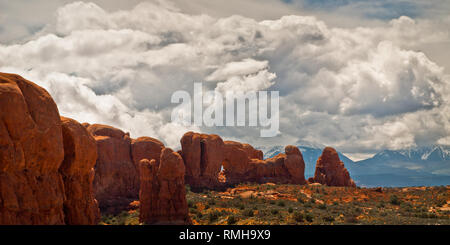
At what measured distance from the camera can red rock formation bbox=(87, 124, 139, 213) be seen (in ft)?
160

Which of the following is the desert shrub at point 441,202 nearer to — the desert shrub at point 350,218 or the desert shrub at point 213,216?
the desert shrub at point 350,218

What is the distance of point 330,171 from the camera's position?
7138 centimetres

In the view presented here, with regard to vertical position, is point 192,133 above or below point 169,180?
above

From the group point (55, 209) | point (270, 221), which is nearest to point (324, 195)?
point (270, 221)

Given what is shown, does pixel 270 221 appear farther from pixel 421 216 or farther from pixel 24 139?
pixel 24 139

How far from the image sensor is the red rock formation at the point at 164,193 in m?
33.7

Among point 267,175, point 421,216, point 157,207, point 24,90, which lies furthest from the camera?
point 267,175

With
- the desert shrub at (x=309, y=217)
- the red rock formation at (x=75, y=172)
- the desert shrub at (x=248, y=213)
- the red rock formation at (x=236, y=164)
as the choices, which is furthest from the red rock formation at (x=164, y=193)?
the red rock formation at (x=236, y=164)

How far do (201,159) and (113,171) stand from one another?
16802 millimetres

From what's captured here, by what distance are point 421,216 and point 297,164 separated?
33.0 m

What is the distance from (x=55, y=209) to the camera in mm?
18609

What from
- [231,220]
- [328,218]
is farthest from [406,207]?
[231,220]

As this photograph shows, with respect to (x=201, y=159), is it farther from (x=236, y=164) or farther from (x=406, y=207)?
(x=406, y=207)
